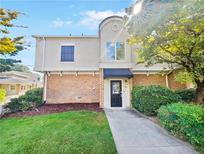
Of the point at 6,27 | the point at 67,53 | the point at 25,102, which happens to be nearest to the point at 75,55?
the point at 67,53

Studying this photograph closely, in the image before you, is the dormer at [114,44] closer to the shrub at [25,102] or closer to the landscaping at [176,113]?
the landscaping at [176,113]

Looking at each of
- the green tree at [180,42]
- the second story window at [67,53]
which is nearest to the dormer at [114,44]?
the second story window at [67,53]

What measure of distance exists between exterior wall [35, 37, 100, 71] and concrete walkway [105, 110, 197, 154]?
24.1 ft

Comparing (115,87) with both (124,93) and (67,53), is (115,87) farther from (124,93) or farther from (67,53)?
(67,53)

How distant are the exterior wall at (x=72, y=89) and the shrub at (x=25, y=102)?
968mm

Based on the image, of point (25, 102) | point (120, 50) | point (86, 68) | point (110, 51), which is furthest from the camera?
point (86, 68)

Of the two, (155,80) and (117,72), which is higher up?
(117,72)

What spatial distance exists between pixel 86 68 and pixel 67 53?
7.35 feet

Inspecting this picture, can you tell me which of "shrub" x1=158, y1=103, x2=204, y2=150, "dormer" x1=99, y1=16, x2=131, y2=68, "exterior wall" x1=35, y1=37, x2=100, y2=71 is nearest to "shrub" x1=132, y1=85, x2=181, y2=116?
"shrub" x1=158, y1=103, x2=204, y2=150

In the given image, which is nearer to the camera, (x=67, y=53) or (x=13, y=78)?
(x=67, y=53)

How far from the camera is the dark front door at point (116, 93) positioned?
1326 centimetres

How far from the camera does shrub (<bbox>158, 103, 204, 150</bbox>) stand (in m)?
4.80

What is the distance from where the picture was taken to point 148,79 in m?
14.4

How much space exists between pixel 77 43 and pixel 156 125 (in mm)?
9942
